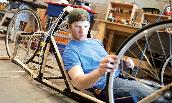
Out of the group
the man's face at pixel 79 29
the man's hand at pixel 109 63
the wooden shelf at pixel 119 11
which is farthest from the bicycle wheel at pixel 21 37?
the man's hand at pixel 109 63

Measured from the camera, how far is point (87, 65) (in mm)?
1998

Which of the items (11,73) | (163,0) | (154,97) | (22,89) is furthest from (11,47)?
(154,97)

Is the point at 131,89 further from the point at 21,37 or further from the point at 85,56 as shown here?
the point at 21,37

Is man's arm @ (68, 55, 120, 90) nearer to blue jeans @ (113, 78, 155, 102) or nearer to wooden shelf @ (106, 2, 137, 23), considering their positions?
blue jeans @ (113, 78, 155, 102)

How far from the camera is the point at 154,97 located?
1410mm

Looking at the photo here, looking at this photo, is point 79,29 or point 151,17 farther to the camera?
point 151,17

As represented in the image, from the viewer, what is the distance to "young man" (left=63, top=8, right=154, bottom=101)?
159 cm

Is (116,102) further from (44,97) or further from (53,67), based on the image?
(53,67)

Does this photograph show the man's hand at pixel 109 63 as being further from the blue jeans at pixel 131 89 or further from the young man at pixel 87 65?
the blue jeans at pixel 131 89

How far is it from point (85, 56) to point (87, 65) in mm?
69

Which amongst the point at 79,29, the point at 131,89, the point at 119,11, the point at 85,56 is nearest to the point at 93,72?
the point at 131,89

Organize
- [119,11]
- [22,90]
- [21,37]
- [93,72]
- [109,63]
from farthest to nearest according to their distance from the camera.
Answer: [119,11], [21,37], [22,90], [93,72], [109,63]

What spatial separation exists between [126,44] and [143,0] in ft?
11.8

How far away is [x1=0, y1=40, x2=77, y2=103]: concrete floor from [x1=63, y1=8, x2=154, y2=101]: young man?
2.15ft
